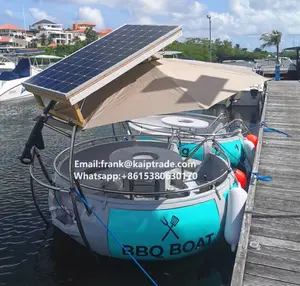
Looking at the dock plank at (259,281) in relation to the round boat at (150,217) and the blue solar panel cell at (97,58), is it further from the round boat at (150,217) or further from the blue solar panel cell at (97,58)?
the blue solar panel cell at (97,58)

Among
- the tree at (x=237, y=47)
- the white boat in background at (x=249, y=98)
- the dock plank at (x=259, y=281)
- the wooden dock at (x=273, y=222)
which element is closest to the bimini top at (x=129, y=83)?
the wooden dock at (x=273, y=222)

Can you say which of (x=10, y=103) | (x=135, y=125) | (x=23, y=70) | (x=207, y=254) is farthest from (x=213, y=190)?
(x=23, y=70)

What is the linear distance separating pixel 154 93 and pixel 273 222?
146 inches

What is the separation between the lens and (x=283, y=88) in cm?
2362

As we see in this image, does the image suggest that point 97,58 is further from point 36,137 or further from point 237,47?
point 237,47

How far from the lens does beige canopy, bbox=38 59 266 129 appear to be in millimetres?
6363

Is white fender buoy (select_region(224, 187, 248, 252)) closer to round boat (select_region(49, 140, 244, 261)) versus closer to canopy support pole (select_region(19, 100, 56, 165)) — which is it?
round boat (select_region(49, 140, 244, 261))

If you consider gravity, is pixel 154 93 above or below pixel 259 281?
above

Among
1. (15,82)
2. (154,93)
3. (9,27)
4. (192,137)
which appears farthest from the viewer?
(9,27)

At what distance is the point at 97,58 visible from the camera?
24.7ft

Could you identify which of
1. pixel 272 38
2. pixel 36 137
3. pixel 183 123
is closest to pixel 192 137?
pixel 183 123

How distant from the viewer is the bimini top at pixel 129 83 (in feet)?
20.8

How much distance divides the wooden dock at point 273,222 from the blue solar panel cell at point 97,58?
4.31m

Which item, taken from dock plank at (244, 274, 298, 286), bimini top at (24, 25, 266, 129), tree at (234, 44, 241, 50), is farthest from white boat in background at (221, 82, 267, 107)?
tree at (234, 44, 241, 50)
